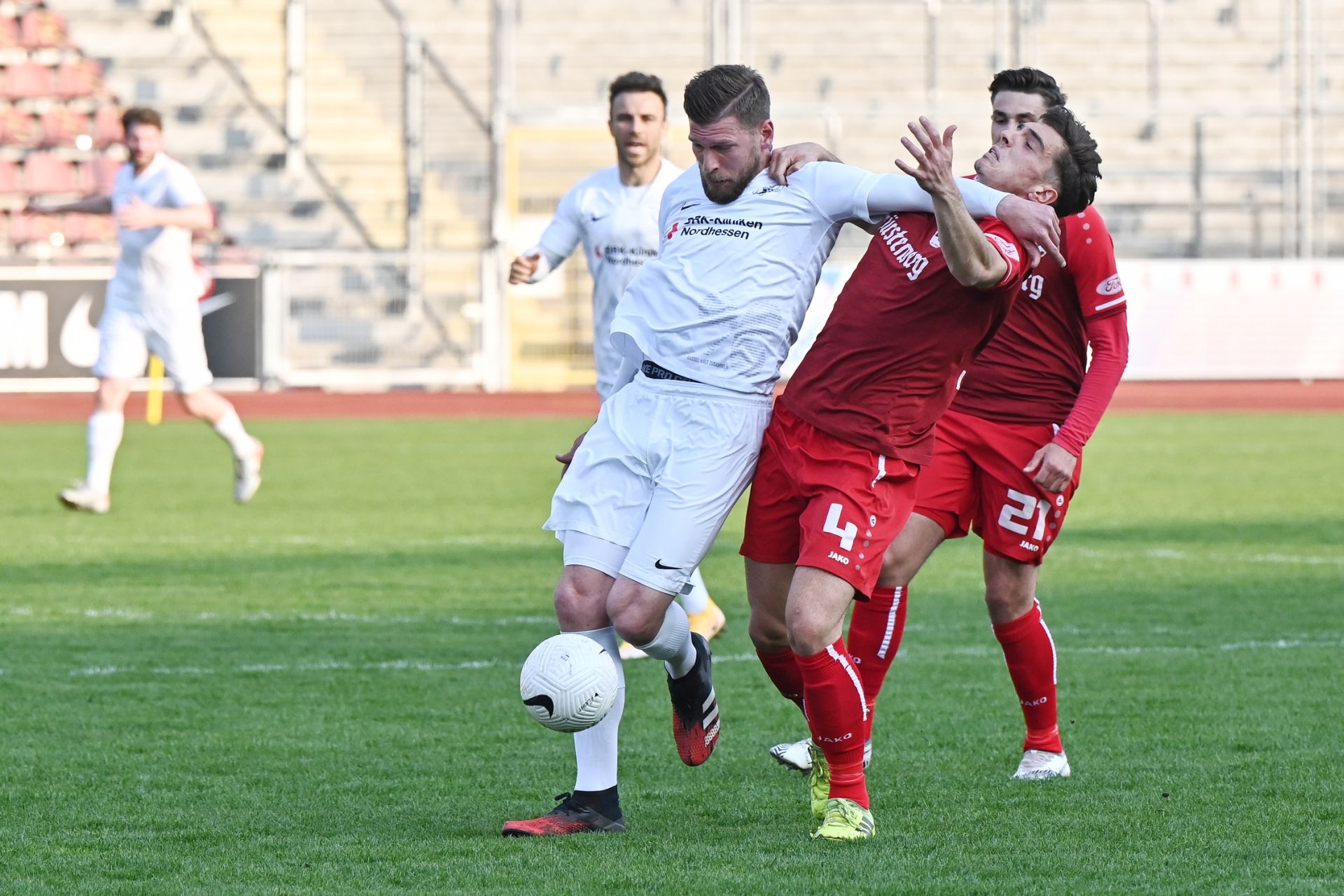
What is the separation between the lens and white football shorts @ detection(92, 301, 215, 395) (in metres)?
12.0

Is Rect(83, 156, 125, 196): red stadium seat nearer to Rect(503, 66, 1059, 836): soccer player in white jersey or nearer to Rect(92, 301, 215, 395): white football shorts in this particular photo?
Rect(92, 301, 215, 395): white football shorts

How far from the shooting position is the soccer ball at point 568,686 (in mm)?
4379

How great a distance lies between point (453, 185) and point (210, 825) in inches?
893

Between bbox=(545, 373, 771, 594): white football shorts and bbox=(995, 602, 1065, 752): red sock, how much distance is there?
1106mm

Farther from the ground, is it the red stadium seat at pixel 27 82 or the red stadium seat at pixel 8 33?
the red stadium seat at pixel 8 33

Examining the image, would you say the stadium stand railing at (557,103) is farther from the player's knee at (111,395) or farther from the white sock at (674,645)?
the white sock at (674,645)

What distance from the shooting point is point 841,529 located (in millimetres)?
4508

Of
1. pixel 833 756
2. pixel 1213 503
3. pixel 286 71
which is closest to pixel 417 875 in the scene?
pixel 833 756

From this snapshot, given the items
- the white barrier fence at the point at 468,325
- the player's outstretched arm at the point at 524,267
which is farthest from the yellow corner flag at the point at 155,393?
the player's outstretched arm at the point at 524,267

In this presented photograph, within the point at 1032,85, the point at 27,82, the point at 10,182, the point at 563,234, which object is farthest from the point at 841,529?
the point at 27,82

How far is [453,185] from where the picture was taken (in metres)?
26.7

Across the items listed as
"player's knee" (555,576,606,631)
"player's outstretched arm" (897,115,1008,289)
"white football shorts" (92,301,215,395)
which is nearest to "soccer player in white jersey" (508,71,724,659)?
"player's knee" (555,576,606,631)

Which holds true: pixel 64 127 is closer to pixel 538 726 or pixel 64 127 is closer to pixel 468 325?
pixel 468 325

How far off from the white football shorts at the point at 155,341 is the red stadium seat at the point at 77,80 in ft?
50.8
